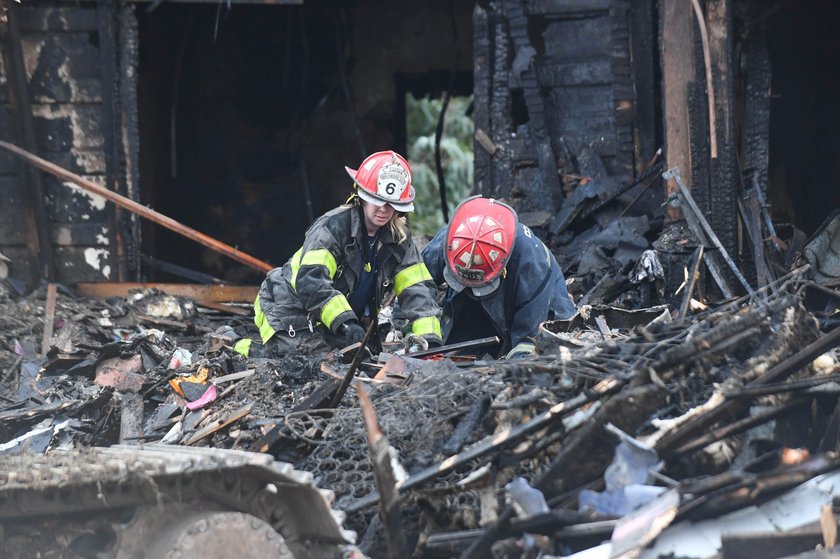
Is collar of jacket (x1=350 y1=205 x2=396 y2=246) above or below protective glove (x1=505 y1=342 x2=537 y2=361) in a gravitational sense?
above

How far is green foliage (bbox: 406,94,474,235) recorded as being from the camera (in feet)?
57.6

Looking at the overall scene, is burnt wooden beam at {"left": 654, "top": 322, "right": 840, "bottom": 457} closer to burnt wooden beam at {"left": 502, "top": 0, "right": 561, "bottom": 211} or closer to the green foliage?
burnt wooden beam at {"left": 502, "top": 0, "right": 561, "bottom": 211}

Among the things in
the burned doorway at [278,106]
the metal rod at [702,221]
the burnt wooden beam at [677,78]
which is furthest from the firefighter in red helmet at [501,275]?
the burned doorway at [278,106]

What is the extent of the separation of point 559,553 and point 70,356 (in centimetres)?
469

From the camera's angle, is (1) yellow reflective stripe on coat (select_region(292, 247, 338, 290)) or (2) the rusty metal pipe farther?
(2) the rusty metal pipe

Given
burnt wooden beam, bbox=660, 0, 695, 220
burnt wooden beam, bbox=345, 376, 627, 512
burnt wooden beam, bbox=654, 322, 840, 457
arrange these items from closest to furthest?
1. burnt wooden beam, bbox=345, 376, 627, 512
2. burnt wooden beam, bbox=654, 322, 840, 457
3. burnt wooden beam, bbox=660, 0, 695, 220

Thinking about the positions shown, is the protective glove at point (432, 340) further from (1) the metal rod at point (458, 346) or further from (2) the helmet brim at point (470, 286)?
(2) the helmet brim at point (470, 286)

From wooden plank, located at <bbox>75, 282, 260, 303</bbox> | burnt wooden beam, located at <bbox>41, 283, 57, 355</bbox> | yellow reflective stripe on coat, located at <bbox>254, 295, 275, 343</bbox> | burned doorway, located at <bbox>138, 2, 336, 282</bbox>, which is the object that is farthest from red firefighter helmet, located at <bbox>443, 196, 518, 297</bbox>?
burned doorway, located at <bbox>138, 2, 336, 282</bbox>

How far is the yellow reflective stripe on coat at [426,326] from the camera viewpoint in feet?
23.4

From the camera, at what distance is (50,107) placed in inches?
395

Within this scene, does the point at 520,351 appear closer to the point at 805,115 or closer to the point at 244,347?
the point at 244,347

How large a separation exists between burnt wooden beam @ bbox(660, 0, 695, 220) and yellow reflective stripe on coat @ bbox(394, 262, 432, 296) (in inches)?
100

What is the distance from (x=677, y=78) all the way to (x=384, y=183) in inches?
123

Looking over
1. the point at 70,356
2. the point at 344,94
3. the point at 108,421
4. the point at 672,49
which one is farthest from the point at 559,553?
the point at 344,94
